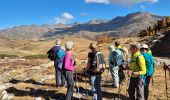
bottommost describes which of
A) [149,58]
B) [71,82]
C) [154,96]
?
[154,96]

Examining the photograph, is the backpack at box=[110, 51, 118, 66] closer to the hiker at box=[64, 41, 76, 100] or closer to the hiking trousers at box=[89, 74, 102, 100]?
the hiker at box=[64, 41, 76, 100]

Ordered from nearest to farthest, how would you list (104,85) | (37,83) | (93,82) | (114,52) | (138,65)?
(138,65) < (93,82) < (114,52) < (104,85) < (37,83)

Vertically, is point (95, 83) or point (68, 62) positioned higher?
point (68, 62)

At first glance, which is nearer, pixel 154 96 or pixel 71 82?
pixel 71 82

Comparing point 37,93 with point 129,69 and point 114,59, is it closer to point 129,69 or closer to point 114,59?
point 114,59

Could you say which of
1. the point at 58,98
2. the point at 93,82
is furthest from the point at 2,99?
the point at 93,82

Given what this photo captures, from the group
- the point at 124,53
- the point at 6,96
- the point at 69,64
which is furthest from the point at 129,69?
the point at 6,96

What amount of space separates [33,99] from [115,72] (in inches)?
192

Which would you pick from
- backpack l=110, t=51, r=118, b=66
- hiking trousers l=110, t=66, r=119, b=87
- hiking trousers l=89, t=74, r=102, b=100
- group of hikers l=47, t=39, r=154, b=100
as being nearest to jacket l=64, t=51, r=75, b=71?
group of hikers l=47, t=39, r=154, b=100

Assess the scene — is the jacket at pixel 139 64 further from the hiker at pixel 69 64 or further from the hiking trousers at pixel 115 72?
the hiking trousers at pixel 115 72

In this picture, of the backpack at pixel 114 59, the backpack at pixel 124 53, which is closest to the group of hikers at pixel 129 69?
the backpack at pixel 114 59

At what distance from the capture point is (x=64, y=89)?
1986 centimetres

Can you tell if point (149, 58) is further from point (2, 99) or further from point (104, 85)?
point (2, 99)

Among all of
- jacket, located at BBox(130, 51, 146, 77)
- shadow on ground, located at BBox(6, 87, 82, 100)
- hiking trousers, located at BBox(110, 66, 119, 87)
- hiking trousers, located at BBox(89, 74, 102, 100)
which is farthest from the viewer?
hiking trousers, located at BBox(110, 66, 119, 87)
